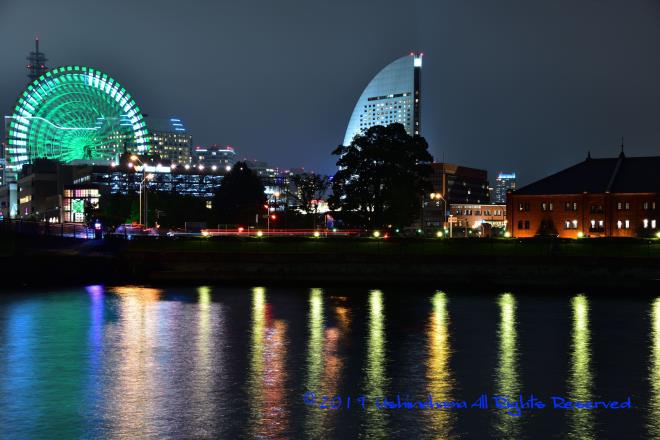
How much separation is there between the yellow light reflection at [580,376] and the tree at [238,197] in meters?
109

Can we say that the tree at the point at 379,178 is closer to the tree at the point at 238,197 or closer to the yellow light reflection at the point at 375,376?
the tree at the point at 238,197

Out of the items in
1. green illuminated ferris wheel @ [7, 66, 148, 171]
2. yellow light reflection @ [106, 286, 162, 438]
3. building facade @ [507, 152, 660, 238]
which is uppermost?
green illuminated ferris wheel @ [7, 66, 148, 171]

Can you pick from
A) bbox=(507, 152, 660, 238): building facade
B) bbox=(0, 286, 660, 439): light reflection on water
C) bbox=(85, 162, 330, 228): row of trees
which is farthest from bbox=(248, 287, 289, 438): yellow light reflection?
bbox=(85, 162, 330, 228): row of trees

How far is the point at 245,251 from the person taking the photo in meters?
72.7

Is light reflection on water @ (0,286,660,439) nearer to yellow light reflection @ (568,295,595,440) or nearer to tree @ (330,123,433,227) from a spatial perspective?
yellow light reflection @ (568,295,595,440)

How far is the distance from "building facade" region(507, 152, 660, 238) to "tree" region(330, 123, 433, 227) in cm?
2931

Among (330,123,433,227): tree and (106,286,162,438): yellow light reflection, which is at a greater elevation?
(330,123,433,227): tree

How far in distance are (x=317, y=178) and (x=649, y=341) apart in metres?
142

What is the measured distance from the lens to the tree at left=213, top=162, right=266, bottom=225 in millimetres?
151750

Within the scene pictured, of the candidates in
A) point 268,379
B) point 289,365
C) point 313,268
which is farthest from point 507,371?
point 313,268

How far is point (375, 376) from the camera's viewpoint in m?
27.5

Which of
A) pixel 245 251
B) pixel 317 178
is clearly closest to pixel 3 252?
pixel 245 251

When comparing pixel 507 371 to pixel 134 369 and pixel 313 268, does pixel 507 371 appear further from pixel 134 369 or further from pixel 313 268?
pixel 313 268

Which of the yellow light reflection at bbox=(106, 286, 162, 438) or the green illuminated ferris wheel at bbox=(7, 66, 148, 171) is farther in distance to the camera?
the green illuminated ferris wheel at bbox=(7, 66, 148, 171)
